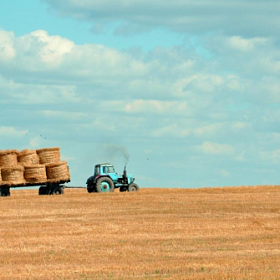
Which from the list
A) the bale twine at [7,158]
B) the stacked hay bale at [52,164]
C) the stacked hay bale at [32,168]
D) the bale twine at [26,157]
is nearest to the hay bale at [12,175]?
the bale twine at [7,158]

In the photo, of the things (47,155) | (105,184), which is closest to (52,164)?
(47,155)

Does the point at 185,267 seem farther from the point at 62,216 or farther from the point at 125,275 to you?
the point at 62,216

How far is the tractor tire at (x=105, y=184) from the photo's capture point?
41375 mm

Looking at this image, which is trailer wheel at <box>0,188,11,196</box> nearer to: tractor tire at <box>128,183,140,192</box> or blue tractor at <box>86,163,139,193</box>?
blue tractor at <box>86,163,139,193</box>

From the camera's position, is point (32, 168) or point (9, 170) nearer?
point (9, 170)

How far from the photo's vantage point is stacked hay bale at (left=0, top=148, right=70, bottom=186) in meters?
38.1

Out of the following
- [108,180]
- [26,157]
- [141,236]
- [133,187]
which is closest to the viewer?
[141,236]

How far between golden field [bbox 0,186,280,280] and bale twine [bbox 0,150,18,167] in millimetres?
2175

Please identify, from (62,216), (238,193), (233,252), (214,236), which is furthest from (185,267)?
(238,193)

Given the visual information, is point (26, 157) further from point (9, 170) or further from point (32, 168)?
point (9, 170)

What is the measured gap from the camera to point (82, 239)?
22031 mm

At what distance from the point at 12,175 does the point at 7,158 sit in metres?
0.94

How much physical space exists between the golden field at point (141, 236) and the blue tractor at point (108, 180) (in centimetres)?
281

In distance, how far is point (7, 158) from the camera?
38062mm
